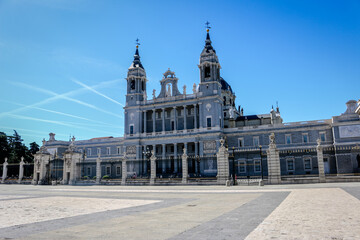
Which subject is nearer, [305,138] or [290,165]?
[290,165]

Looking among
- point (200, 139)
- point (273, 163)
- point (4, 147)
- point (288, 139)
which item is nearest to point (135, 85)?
point (200, 139)

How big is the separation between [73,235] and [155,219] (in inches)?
114

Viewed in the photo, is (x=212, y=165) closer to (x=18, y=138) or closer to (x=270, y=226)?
(x=270, y=226)

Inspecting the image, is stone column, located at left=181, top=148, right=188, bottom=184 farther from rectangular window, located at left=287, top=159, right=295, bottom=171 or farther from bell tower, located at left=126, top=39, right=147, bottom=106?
bell tower, located at left=126, top=39, right=147, bottom=106

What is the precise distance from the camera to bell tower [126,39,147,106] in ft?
214

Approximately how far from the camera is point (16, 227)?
862cm

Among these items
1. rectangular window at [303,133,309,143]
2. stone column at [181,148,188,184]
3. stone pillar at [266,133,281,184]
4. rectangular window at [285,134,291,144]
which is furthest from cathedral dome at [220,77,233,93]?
stone pillar at [266,133,281,184]

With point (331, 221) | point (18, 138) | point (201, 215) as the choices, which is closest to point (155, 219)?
point (201, 215)

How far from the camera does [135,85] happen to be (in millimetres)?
65312

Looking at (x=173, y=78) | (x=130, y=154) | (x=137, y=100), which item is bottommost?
(x=130, y=154)

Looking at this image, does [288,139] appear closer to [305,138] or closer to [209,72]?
[305,138]

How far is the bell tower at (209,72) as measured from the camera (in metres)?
58.4

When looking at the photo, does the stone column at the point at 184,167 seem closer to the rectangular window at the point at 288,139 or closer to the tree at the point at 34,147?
the rectangular window at the point at 288,139

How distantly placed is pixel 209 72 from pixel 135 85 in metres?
16.9
